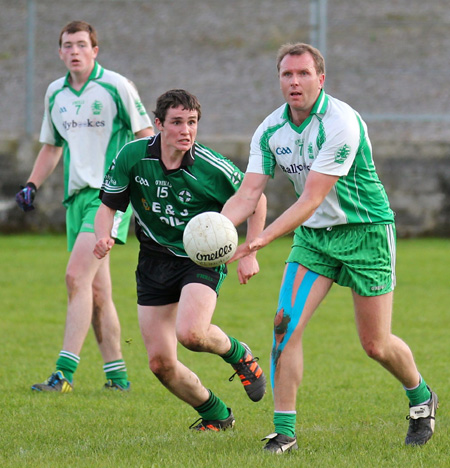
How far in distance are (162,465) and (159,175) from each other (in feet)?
6.15

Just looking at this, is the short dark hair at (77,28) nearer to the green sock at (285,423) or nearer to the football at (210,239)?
the football at (210,239)

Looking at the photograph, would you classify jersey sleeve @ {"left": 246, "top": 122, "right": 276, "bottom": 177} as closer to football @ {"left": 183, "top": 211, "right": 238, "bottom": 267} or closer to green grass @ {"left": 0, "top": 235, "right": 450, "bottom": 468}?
football @ {"left": 183, "top": 211, "right": 238, "bottom": 267}

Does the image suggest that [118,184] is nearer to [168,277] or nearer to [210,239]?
[168,277]

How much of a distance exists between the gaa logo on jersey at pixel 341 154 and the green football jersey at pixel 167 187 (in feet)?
3.13

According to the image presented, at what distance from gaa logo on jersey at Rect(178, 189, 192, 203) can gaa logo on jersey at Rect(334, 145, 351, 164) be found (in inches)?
44.3

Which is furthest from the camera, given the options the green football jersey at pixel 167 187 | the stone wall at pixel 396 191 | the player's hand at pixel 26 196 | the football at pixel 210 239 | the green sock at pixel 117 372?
the stone wall at pixel 396 191

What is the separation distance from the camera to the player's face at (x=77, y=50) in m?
7.23

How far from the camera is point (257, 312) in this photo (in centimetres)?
1074

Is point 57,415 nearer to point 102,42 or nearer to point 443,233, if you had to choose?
point 443,233

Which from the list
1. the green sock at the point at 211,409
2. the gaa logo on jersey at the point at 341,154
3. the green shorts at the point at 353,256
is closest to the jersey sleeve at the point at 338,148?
the gaa logo on jersey at the point at 341,154

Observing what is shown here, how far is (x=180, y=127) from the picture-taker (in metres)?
5.59

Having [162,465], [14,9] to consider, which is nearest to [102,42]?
[14,9]

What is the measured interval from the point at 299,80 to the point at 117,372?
3.14 metres

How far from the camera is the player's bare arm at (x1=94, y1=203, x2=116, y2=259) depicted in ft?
18.4
